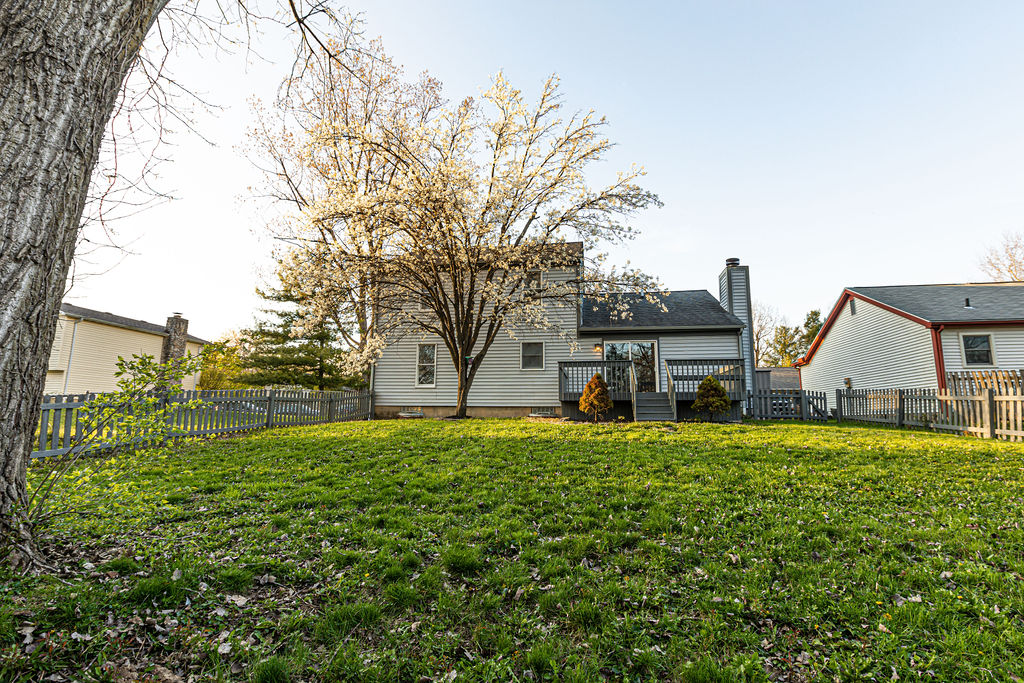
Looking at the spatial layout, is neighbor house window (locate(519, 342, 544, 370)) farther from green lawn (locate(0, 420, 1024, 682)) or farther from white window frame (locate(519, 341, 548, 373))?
green lawn (locate(0, 420, 1024, 682))

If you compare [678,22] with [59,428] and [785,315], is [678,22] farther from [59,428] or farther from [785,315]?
[785,315]

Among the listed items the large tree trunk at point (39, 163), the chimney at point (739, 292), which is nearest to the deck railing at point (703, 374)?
the chimney at point (739, 292)

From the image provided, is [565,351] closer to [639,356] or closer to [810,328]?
[639,356]

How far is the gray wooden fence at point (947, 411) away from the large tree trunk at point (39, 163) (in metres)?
14.3

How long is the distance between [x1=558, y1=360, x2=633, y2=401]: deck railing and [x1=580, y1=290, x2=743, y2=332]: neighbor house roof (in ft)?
6.93

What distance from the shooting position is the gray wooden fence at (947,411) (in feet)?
29.0

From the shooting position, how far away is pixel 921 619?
8.78ft

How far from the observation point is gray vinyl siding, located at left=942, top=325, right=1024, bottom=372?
1546cm

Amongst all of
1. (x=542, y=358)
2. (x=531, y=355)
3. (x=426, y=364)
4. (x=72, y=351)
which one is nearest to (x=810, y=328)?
(x=542, y=358)

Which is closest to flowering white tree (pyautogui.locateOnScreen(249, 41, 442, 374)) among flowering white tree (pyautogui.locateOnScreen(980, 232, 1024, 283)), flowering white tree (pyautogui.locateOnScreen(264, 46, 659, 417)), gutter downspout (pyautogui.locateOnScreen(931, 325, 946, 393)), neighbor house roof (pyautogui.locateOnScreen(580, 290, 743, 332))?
flowering white tree (pyautogui.locateOnScreen(264, 46, 659, 417))

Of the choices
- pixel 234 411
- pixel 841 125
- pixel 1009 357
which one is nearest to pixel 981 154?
pixel 841 125

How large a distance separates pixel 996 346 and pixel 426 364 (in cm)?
2174

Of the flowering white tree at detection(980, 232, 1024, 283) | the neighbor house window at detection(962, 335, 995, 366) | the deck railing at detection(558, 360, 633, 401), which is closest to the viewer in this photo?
the deck railing at detection(558, 360, 633, 401)

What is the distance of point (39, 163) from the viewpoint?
209 cm
